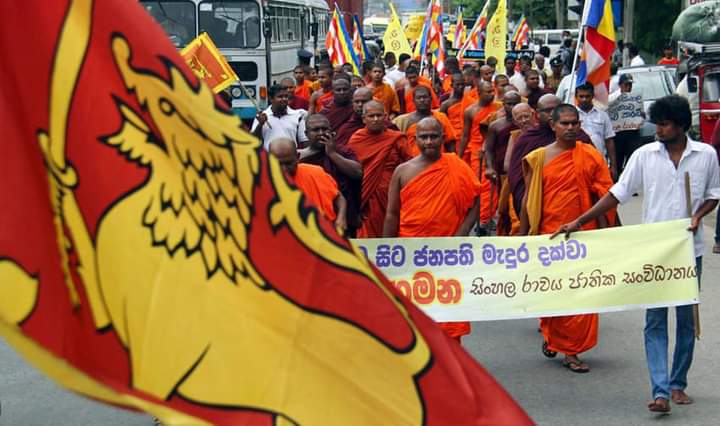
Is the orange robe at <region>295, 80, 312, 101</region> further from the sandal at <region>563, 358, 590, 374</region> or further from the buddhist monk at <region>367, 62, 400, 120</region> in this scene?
the sandal at <region>563, 358, 590, 374</region>

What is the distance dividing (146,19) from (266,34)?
15192 millimetres

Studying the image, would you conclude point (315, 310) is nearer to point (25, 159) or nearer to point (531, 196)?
point (25, 159)

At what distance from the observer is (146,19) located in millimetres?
2793

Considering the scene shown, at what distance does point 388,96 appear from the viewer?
16.5m

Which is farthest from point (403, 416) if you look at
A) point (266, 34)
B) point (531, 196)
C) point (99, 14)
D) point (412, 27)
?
point (412, 27)

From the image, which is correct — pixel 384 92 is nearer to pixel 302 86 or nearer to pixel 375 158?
pixel 302 86

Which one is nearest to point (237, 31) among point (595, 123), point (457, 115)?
point (457, 115)

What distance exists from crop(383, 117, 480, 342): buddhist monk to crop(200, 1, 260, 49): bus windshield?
1084cm

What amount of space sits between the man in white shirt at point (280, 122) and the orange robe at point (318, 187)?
145 inches

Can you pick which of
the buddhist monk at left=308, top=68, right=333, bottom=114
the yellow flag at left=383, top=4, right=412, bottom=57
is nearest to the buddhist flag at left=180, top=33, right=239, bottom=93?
the buddhist monk at left=308, top=68, right=333, bottom=114

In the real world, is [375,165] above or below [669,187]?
below

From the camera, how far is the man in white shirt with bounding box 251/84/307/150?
11.1 m

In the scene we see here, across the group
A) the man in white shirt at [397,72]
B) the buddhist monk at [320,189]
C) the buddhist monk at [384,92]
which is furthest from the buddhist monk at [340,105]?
the man in white shirt at [397,72]

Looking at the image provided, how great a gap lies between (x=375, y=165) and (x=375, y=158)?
56mm
